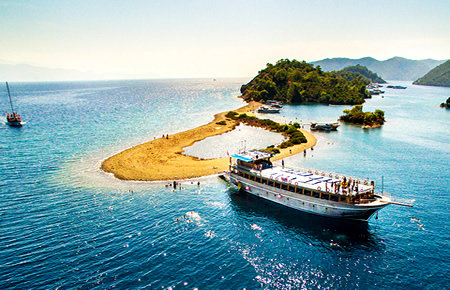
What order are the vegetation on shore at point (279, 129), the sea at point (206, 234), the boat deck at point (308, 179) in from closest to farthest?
the sea at point (206, 234) < the boat deck at point (308, 179) < the vegetation on shore at point (279, 129)

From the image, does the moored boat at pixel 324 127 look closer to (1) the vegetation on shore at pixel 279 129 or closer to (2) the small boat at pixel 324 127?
(2) the small boat at pixel 324 127

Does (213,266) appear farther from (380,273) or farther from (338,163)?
(338,163)

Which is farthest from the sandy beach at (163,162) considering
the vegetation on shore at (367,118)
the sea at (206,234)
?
the vegetation on shore at (367,118)

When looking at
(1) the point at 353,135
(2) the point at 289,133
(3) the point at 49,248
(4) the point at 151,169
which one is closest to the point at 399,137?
(1) the point at 353,135

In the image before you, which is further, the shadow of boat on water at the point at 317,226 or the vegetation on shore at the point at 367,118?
the vegetation on shore at the point at 367,118

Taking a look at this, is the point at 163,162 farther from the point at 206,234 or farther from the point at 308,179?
the point at 308,179

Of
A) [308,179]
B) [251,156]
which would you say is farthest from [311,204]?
[251,156]

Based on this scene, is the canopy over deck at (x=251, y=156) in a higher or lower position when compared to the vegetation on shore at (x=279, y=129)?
higher
